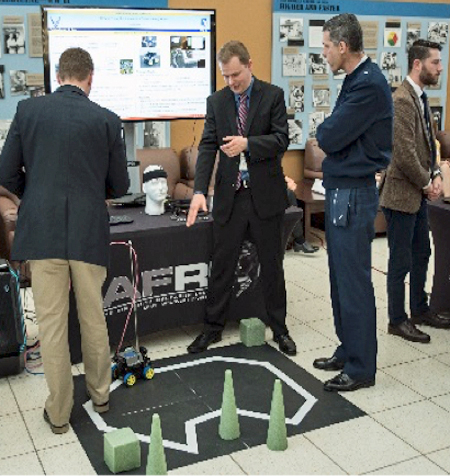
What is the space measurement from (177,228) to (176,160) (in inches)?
102

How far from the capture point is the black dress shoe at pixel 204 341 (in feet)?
12.7

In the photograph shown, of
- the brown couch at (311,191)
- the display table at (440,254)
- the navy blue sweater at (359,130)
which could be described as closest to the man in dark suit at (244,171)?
the navy blue sweater at (359,130)

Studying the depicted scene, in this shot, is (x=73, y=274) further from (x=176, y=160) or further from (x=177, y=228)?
(x=176, y=160)

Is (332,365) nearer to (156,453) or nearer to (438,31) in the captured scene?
(156,453)

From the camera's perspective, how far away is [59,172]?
274cm

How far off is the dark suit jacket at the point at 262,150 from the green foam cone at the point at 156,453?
1.44 m

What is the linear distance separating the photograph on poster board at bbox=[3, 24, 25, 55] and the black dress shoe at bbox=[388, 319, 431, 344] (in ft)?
12.4

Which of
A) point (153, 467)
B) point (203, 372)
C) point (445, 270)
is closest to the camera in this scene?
point (153, 467)

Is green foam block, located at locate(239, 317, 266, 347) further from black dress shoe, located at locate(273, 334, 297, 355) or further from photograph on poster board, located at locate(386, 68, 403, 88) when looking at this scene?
photograph on poster board, located at locate(386, 68, 403, 88)

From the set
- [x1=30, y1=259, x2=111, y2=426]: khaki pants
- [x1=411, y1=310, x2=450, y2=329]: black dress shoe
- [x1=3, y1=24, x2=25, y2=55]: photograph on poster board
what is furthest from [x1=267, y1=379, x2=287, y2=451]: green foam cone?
[x1=3, y1=24, x2=25, y2=55]: photograph on poster board

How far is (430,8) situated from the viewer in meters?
7.38

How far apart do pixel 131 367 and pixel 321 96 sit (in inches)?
173

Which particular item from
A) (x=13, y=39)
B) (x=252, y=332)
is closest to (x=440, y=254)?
(x=252, y=332)

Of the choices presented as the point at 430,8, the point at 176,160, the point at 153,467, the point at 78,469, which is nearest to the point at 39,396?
the point at 78,469
